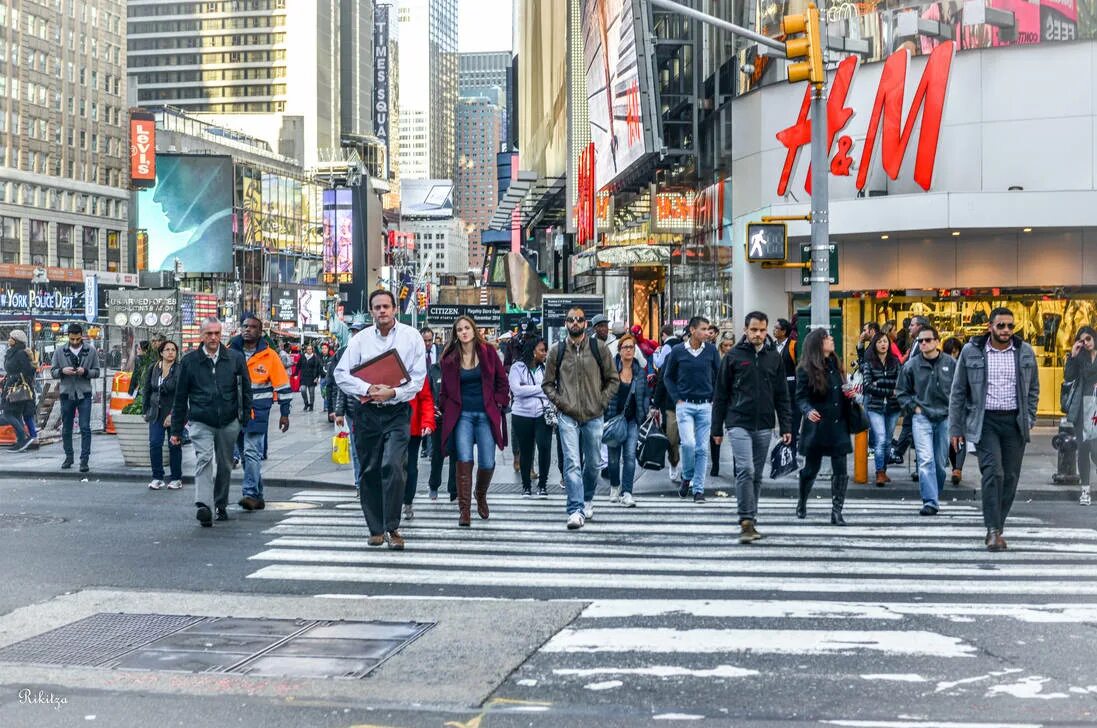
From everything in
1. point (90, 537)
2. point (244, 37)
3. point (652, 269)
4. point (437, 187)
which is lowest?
point (90, 537)

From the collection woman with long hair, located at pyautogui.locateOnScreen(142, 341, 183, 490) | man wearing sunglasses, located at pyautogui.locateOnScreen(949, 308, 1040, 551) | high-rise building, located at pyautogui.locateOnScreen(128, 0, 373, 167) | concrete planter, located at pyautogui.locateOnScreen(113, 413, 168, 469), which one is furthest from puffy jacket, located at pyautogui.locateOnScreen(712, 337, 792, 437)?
high-rise building, located at pyautogui.locateOnScreen(128, 0, 373, 167)

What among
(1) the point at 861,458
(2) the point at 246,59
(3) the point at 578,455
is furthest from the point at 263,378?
(2) the point at 246,59

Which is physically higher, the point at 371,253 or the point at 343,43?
the point at 343,43

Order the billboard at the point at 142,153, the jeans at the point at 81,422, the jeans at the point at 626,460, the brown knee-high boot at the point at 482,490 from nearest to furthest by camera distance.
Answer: the brown knee-high boot at the point at 482,490, the jeans at the point at 626,460, the jeans at the point at 81,422, the billboard at the point at 142,153

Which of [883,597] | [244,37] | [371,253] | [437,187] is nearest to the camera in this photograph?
[883,597]

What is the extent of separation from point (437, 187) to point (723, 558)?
184m

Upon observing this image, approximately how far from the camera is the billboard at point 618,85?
33.6 metres

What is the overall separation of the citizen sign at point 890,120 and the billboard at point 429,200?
161344 mm

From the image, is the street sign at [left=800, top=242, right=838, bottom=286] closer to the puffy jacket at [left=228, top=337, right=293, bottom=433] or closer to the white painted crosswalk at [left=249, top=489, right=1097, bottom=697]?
the white painted crosswalk at [left=249, top=489, right=1097, bottom=697]

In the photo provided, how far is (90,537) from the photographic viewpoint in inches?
428

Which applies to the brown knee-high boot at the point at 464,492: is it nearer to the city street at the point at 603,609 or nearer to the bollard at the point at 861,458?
the city street at the point at 603,609

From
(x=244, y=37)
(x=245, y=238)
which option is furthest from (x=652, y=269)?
(x=244, y=37)

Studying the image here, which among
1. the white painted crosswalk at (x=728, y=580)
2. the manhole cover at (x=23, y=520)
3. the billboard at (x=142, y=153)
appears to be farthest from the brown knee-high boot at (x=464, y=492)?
the billboard at (x=142, y=153)

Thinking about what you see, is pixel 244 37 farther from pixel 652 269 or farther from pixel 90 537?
pixel 90 537
